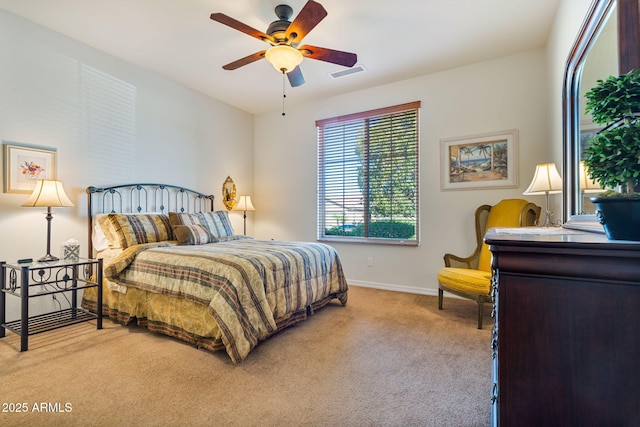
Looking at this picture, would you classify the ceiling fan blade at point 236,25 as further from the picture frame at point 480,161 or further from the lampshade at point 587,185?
the picture frame at point 480,161

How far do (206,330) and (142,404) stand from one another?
2.08 ft

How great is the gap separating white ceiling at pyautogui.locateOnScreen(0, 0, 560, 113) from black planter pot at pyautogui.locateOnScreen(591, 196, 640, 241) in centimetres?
246

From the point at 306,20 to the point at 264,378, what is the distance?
243 centimetres

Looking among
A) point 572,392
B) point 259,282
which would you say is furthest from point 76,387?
point 572,392

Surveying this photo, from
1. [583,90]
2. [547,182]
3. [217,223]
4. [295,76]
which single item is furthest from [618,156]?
[217,223]

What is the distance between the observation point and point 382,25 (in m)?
2.90

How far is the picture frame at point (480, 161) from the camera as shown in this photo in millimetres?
3480

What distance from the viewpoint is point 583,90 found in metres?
1.85

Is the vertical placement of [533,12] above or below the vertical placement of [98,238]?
above

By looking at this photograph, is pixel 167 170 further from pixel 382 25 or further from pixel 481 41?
pixel 481 41

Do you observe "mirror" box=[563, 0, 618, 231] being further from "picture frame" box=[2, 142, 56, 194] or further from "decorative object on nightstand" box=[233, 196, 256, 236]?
"picture frame" box=[2, 142, 56, 194]

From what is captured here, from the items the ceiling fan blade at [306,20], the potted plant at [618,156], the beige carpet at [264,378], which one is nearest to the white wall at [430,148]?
the beige carpet at [264,378]

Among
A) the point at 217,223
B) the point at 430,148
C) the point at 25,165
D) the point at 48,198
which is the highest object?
the point at 430,148

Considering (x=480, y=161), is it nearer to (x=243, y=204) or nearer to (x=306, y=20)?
(x=306, y=20)
